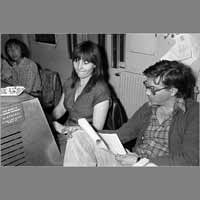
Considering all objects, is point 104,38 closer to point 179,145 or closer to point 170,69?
point 170,69

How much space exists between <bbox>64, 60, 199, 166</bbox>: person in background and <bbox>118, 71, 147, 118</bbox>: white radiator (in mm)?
449

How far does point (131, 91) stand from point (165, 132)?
57 cm

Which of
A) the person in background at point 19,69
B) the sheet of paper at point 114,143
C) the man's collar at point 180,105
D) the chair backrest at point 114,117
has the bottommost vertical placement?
the sheet of paper at point 114,143

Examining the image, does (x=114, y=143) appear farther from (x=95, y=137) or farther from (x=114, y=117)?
(x=114, y=117)

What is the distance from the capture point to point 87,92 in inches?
46.8

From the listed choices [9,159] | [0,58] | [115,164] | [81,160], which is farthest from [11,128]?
[0,58]

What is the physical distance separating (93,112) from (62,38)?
500 mm

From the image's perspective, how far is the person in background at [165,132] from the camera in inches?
33.6

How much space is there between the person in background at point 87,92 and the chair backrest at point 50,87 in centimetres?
13

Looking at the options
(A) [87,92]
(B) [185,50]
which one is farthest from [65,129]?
(B) [185,50]

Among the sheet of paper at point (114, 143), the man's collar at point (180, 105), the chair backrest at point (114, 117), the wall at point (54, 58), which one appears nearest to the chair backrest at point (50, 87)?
the wall at point (54, 58)

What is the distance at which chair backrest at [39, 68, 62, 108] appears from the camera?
1307mm

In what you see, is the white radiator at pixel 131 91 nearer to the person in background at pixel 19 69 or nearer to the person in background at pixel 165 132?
the person in background at pixel 165 132

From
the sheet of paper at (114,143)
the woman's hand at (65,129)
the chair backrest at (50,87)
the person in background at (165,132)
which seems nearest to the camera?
the person in background at (165,132)
